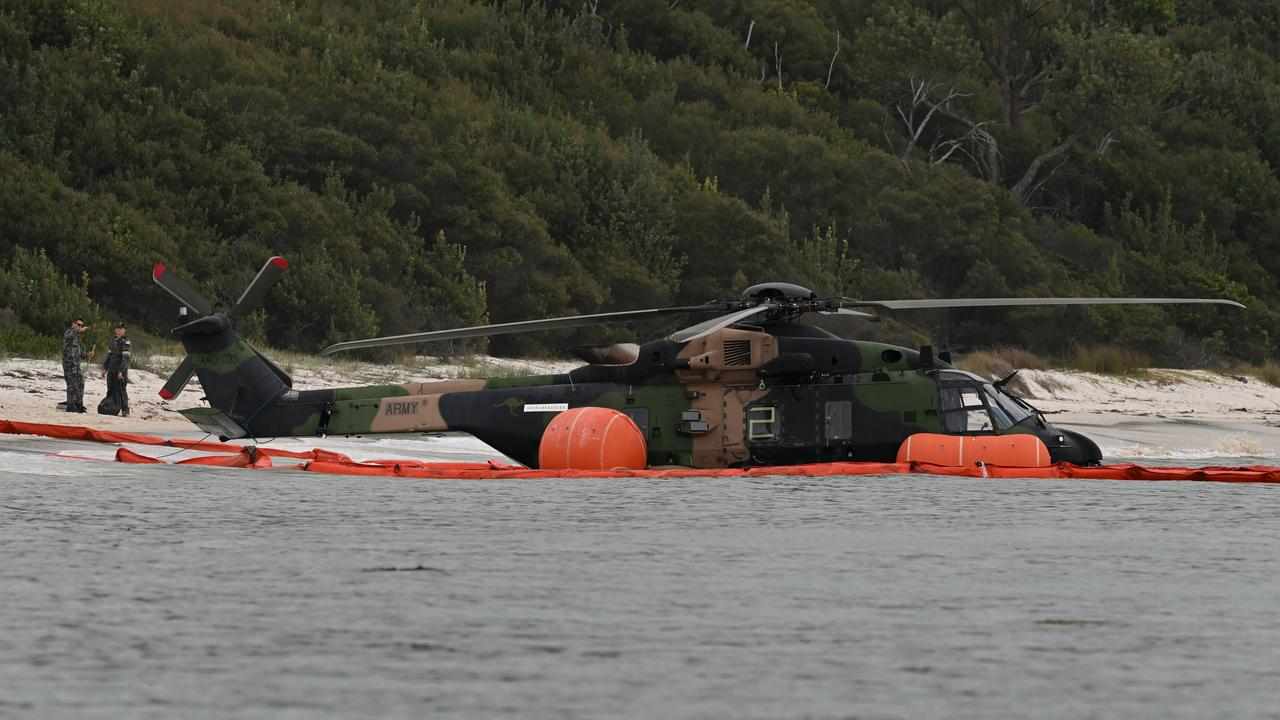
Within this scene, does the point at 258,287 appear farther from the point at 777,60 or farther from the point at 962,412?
the point at 777,60

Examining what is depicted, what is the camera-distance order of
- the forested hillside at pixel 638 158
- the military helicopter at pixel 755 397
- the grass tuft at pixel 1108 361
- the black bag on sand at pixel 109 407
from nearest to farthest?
the military helicopter at pixel 755 397 < the black bag on sand at pixel 109 407 < the forested hillside at pixel 638 158 < the grass tuft at pixel 1108 361

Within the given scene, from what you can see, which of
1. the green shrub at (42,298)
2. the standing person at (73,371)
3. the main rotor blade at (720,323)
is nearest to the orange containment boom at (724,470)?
the main rotor blade at (720,323)

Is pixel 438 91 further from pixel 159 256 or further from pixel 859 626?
pixel 859 626

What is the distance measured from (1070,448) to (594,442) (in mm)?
5491

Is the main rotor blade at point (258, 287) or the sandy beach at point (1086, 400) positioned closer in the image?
the main rotor blade at point (258, 287)

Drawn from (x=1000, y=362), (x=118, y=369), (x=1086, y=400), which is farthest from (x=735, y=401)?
(x=1000, y=362)

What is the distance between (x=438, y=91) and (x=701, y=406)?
38.4m

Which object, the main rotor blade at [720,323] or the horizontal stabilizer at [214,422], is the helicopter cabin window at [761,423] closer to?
Answer: the main rotor blade at [720,323]

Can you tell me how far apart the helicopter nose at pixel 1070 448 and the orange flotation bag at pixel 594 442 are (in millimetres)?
4707

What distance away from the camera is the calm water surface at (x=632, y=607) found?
7875 millimetres

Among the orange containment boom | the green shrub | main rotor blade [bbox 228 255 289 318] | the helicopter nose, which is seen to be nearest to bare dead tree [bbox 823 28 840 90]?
the green shrub

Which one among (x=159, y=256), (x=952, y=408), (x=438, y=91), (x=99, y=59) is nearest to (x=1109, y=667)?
(x=952, y=408)

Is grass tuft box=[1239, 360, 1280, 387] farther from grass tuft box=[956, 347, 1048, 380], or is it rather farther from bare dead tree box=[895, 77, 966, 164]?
bare dead tree box=[895, 77, 966, 164]

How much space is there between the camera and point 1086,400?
47094 millimetres
